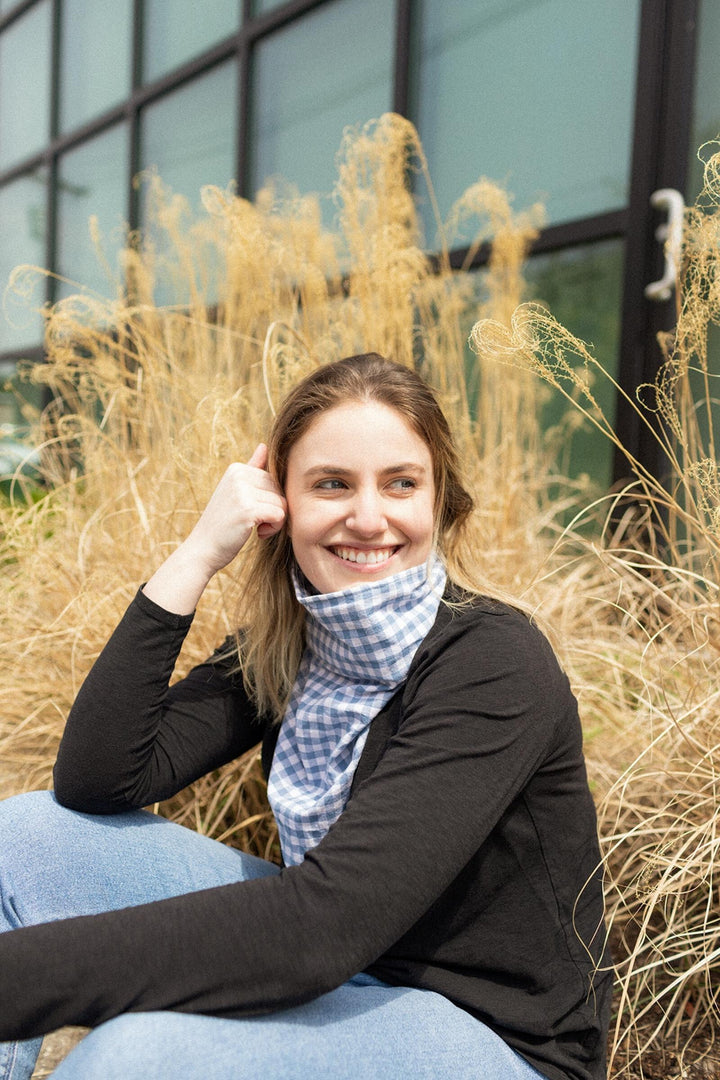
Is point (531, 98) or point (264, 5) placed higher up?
point (264, 5)

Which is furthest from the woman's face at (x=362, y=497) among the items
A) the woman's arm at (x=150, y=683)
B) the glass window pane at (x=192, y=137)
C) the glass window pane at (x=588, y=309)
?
the glass window pane at (x=192, y=137)

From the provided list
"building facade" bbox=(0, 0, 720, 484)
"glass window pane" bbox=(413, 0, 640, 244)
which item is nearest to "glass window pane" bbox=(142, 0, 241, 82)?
"building facade" bbox=(0, 0, 720, 484)

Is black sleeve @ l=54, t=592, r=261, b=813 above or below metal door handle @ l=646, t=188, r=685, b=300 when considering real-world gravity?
below

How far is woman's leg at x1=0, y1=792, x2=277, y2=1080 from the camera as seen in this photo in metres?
1.29

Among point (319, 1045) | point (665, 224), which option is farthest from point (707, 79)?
point (319, 1045)

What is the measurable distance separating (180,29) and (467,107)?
8.41 feet

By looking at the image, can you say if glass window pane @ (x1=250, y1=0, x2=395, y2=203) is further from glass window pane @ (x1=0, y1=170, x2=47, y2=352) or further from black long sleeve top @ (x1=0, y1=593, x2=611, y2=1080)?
black long sleeve top @ (x1=0, y1=593, x2=611, y2=1080)

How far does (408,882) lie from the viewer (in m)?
1.00

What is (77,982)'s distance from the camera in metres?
0.94

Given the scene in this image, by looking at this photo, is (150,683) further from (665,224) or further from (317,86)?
(317,86)

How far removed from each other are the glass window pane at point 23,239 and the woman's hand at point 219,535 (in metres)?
5.99

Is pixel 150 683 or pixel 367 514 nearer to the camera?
pixel 367 514

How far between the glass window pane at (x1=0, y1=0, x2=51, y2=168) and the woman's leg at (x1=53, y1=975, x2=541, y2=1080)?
7.34 metres

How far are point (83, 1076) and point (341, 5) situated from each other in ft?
14.9
